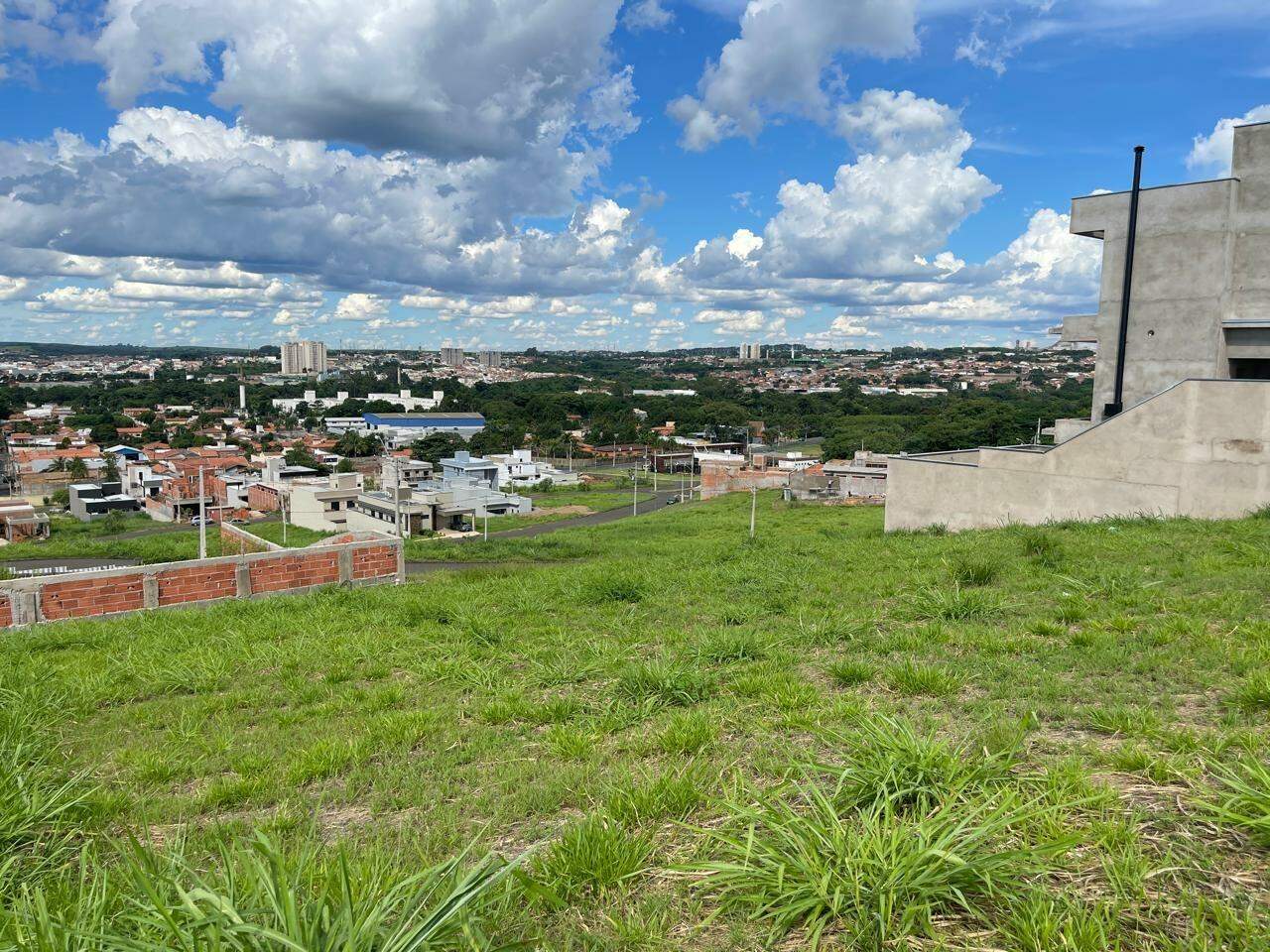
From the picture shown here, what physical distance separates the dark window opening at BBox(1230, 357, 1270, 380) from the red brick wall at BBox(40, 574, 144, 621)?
19.4 metres

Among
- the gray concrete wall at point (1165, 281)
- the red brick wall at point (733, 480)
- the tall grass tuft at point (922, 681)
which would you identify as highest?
the gray concrete wall at point (1165, 281)

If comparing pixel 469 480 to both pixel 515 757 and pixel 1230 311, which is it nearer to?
pixel 1230 311

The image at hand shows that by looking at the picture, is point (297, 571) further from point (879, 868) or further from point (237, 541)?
point (237, 541)

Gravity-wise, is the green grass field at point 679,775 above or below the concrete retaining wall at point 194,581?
above

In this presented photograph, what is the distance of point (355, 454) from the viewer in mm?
88000

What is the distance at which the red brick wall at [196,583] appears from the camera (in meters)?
10.6

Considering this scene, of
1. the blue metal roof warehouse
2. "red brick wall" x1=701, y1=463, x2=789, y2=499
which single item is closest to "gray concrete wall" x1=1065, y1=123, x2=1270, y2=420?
"red brick wall" x1=701, y1=463, x2=789, y2=499

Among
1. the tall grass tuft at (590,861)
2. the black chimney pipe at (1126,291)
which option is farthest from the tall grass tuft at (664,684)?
the black chimney pipe at (1126,291)

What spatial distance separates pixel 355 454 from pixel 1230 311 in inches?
3301

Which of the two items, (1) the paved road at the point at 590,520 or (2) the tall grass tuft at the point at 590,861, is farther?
(1) the paved road at the point at 590,520

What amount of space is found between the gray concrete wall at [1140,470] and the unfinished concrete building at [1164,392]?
0.06 feet

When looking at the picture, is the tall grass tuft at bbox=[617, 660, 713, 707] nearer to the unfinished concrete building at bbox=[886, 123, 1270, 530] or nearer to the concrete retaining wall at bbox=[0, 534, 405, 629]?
the concrete retaining wall at bbox=[0, 534, 405, 629]

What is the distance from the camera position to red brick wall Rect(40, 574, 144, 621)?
983 cm

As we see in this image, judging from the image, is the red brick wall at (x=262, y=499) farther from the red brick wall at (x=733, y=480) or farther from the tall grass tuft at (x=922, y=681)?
the tall grass tuft at (x=922, y=681)
